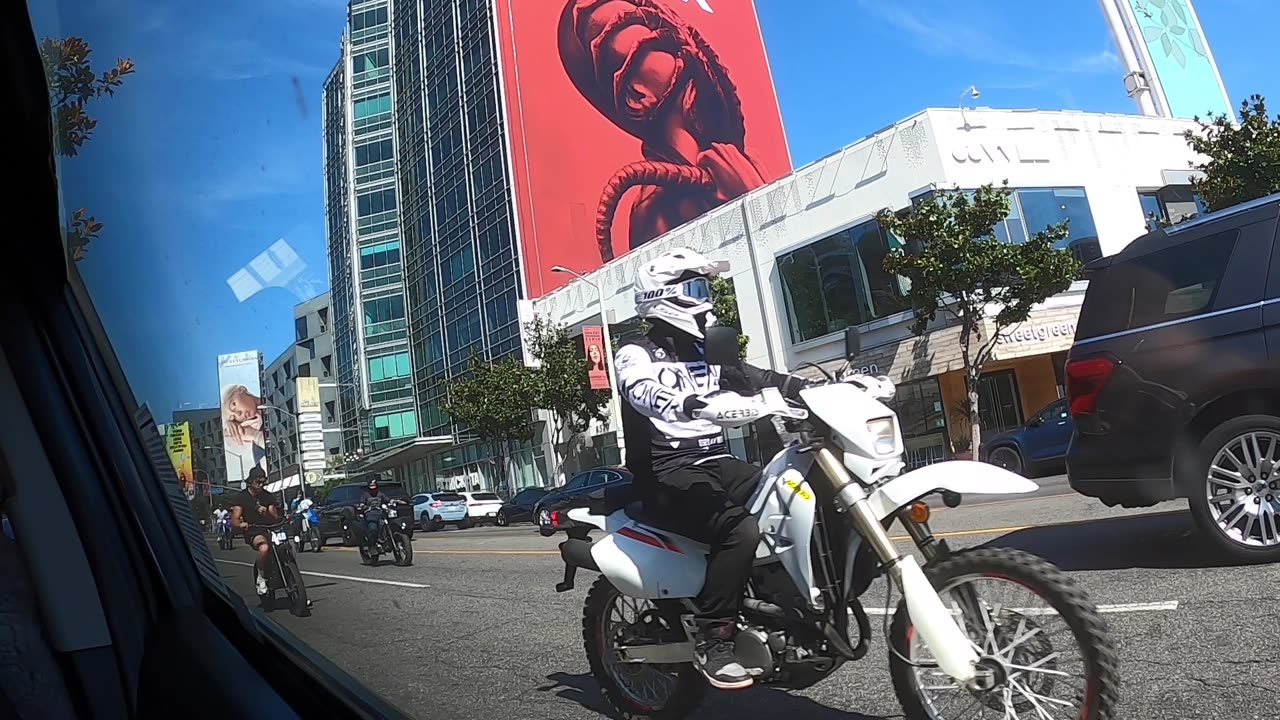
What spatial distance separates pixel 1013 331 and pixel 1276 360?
217 mm

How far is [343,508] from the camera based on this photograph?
1.48 metres

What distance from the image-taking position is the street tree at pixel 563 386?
1133 millimetres

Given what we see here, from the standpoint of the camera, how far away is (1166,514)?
75cm

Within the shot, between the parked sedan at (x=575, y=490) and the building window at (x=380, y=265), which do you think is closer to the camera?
the parked sedan at (x=575, y=490)

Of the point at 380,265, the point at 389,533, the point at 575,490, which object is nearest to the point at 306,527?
the point at 389,533

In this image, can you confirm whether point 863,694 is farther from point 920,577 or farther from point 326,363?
point 326,363

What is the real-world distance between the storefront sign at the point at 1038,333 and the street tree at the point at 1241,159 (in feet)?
0.51

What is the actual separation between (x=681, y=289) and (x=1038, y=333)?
39 centimetres

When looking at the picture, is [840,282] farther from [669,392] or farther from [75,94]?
[75,94]

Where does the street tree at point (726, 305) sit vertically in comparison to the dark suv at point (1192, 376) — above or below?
above

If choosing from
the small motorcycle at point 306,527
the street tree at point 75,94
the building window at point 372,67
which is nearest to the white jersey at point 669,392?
the building window at point 372,67

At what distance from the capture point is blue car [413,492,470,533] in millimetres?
1332

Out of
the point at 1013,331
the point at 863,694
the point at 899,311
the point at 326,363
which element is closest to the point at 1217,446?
the point at 1013,331

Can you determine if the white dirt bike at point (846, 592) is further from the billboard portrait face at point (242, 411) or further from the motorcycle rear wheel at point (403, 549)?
the billboard portrait face at point (242, 411)
